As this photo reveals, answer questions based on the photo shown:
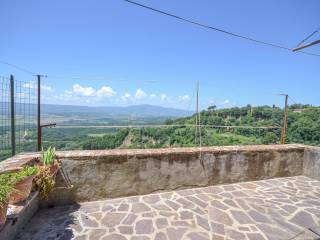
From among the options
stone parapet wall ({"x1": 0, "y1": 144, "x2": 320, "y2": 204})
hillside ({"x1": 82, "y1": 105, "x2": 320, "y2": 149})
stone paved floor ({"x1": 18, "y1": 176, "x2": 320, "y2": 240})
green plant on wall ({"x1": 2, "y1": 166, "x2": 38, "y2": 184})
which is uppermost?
hillside ({"x1": 82, "y1": 105, "x2": 320, "y2": 149})

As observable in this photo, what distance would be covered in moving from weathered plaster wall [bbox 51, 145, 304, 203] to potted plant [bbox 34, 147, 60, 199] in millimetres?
197

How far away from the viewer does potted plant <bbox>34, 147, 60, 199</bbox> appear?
269 centimetres

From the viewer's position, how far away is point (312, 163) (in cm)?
463

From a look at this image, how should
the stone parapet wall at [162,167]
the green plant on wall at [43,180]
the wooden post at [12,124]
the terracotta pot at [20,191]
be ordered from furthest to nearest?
1. the stone parapet wall at [162,167]
2. the wooden post at [12,124]
3. the green plant on wall at [43,180]
4. the terracotta pot at [20,191]

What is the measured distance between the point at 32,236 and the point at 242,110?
5377mm

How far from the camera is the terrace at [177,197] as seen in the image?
257 centimetres

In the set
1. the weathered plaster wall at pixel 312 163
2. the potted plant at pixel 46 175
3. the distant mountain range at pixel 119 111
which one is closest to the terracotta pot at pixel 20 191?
the potted plant at pixel 46 175

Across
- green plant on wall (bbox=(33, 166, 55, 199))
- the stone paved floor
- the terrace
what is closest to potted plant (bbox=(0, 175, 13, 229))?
the terrace

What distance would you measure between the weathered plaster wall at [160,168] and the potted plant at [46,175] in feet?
0.65

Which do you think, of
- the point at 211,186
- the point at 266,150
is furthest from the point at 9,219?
the point at 266,150

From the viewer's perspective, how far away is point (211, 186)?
159 inches

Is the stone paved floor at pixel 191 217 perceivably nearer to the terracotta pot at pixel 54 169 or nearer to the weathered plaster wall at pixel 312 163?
the terracotta pot at pixel 54 169

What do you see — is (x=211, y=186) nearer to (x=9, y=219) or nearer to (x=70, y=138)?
(x=70, y=138)

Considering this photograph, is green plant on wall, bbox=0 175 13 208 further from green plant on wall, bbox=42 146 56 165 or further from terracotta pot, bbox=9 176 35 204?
green plant on wall, bbox=42 146 56 165
